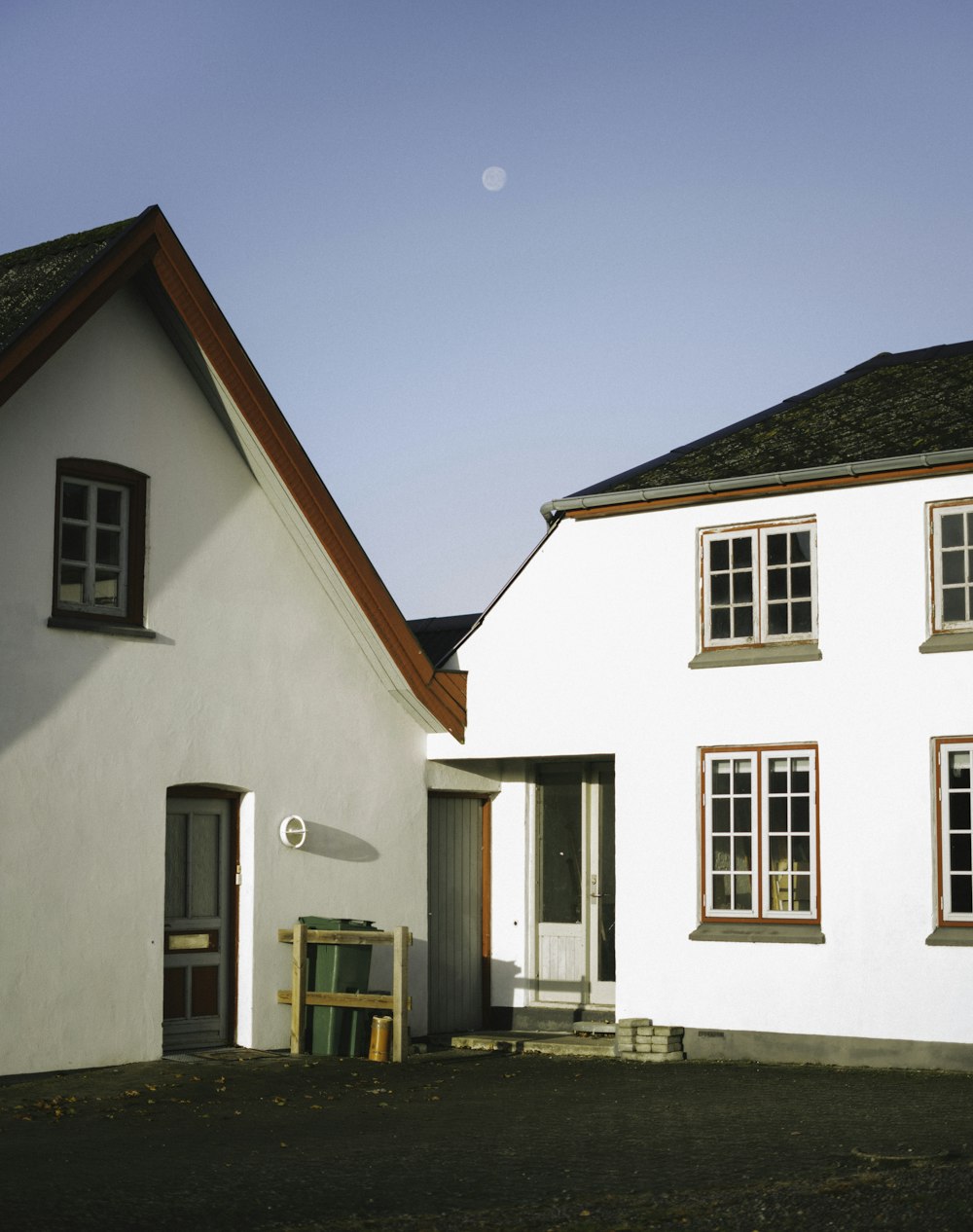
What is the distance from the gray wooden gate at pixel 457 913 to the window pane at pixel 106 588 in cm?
452

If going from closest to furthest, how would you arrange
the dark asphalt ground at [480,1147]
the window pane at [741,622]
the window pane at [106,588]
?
the dark asphalt ground at [480,1147], the window pane at [106,588], the window pane at [741,622]

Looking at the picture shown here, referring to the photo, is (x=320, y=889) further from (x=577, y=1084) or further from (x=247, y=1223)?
(x=247, y=1223)

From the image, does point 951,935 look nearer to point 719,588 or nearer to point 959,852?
point 959,852

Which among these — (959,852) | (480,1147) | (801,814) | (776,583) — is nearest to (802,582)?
(776,583)

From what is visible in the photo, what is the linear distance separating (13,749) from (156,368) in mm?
3807

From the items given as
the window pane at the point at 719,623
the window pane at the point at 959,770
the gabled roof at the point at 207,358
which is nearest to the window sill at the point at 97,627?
the gabled roof at the point at 207,358

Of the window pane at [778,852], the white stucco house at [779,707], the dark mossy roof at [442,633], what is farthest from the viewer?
the dark mossy roof at [442,633]

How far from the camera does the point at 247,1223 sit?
848 centimetres

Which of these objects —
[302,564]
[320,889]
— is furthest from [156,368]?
[320,889]

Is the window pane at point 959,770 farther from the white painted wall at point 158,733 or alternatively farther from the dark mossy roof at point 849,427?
the white painted wall at point 158,733

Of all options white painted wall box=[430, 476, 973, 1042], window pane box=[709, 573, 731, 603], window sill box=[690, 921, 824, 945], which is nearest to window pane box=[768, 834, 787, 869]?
white painted wall box=[430, 476, 973, 1042]

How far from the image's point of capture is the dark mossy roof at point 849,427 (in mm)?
15742

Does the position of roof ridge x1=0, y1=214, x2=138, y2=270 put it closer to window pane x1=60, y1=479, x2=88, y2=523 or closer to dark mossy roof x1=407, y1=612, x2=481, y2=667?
window pane x1=60, y1=479, x2=88, y2=523

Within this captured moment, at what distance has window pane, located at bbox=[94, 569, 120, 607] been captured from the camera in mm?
15281
